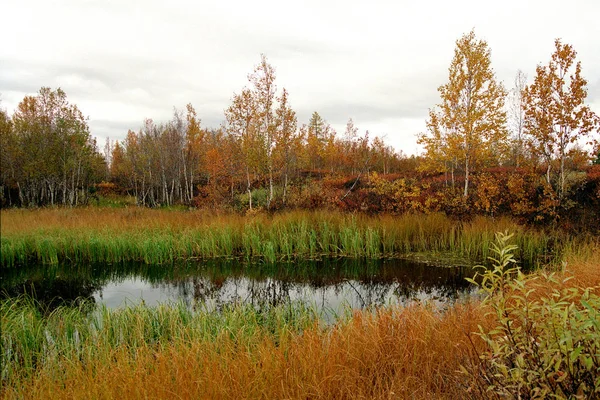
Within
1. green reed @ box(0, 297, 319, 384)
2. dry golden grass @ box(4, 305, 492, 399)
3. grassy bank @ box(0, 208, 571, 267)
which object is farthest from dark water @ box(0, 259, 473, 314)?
dry golden grass @ box(4, 305, 492, 399)

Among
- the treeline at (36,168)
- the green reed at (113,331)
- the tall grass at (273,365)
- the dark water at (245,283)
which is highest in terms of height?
the treeline at (36,168)

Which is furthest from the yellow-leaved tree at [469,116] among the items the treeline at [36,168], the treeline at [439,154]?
the treeline at [36,168]

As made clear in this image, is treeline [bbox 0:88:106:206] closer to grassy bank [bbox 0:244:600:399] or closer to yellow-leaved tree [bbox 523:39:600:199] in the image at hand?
grassy bank [bbox 0:244:600:399]

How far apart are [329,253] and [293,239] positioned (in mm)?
1250

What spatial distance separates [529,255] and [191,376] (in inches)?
386

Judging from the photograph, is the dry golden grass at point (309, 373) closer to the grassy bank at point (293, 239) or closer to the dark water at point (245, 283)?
the dark water at point (245, 283)

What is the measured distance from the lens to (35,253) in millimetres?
9586

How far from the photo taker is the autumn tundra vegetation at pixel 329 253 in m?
2.54

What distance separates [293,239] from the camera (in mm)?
11156

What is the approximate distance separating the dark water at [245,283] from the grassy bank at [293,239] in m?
0.45

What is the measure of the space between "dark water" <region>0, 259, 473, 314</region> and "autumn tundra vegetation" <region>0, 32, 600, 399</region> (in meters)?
0.55

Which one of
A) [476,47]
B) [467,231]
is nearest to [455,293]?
[467,231]

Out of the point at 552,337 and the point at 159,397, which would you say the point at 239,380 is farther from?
the point at 552,337

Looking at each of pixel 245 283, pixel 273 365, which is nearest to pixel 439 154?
pixel 245 283
